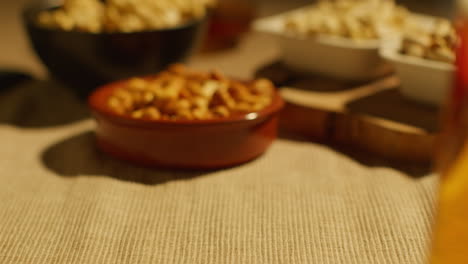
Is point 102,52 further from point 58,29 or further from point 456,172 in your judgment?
point 456,172

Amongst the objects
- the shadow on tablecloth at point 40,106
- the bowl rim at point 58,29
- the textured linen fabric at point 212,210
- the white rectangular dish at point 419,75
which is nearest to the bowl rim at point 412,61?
the white rectangular dish at point 419,75

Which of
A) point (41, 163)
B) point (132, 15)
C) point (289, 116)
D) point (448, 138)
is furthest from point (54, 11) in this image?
point (448, 138)

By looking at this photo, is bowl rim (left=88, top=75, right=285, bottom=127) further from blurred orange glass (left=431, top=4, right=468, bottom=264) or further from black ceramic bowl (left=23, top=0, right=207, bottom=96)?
blurred orange glass (left=431, top=4, right=468, bottom=264)

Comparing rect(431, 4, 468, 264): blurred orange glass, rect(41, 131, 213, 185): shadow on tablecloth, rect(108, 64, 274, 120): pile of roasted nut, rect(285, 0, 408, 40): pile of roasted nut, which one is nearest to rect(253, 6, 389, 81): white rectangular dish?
rect(285, 0, 408, 40): pile of roasted nut

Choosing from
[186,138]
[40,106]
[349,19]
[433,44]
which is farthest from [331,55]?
[40,106]

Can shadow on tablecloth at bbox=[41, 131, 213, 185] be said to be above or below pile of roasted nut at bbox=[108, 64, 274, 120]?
below

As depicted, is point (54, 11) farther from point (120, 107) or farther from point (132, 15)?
point (120, 107)
